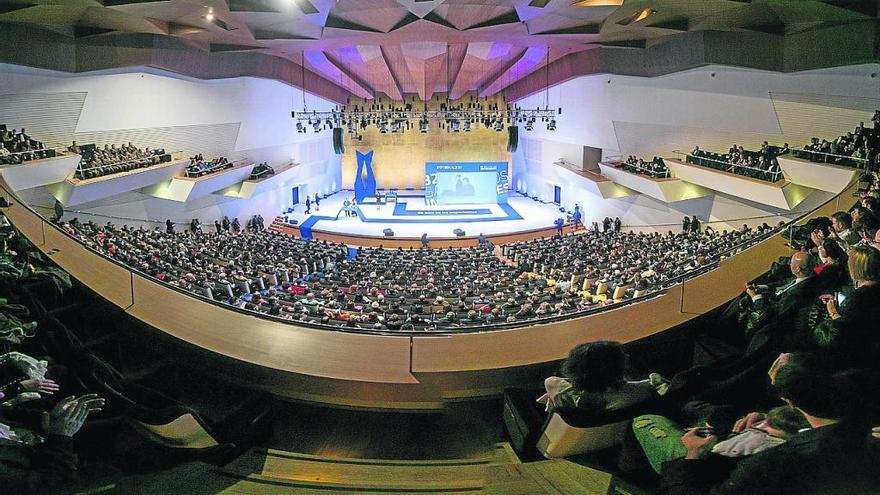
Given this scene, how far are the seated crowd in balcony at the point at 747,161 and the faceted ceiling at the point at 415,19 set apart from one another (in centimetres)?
294

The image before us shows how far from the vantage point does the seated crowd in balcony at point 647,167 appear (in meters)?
17.5

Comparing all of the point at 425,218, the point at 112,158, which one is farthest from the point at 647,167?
the point at 112,158

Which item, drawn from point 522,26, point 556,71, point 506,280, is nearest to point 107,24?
point 522,26

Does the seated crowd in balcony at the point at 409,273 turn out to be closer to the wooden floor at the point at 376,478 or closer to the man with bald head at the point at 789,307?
the man with bald head at the point at 789,307

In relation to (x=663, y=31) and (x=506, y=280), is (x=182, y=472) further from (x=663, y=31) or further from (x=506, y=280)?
(x=663, y=31)

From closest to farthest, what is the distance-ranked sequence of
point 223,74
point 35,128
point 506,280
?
point 506,280 < point 35,128 < point 223,74

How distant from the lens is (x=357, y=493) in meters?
2.12

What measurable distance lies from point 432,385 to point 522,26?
49.0 feet

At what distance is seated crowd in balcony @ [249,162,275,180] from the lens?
21.7 m

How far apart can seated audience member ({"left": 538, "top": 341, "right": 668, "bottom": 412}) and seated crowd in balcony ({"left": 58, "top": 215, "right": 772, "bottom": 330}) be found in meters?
5.23

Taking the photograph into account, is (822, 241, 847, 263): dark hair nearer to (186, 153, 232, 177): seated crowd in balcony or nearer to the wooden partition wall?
the wooden partition wall

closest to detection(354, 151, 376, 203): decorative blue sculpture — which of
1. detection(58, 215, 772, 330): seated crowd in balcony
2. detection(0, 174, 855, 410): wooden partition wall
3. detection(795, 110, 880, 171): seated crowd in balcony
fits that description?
detection(58, 215, 772, 330): seated crowd in balcony

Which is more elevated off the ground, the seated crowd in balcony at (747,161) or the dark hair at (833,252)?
the seated crowd in balcony at (747,161)

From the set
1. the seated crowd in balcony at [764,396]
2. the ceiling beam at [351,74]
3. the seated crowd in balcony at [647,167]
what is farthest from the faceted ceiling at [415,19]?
the seated crowd in balcony at [764,396]
